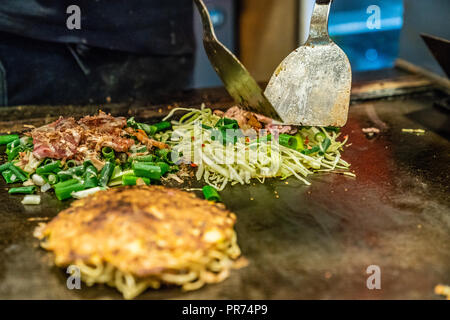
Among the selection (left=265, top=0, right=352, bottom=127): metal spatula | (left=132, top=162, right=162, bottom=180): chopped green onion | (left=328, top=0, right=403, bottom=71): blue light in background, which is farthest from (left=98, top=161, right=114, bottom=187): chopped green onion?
(left=328, top=0, right=403, bottom=71): blue light in background

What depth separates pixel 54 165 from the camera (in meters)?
3.00

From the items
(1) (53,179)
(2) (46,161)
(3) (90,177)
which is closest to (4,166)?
(2) (46,161)

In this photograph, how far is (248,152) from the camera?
3176 millimetres

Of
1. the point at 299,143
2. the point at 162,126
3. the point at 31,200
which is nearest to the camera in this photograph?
the point at 31,200

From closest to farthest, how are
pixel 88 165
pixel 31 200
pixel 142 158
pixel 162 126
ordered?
1. pixel 31 200
2. pixel 88 165
3. pixel 142 158
4. pixel 162 126

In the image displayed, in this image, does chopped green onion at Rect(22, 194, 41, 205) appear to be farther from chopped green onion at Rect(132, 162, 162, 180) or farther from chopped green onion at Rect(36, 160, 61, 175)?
chopped green onion at Rect(132, 162, 162, 180)

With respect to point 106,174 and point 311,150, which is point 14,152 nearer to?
point 106,174

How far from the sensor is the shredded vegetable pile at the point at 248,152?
122 inches

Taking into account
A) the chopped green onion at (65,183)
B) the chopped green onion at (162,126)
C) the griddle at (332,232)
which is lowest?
the griddle at (332,232)

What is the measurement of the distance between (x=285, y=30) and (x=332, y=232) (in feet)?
15.4

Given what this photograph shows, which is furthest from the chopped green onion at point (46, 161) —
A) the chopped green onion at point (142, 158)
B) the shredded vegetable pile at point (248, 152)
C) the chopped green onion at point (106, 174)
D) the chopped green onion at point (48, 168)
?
the shredded vegetable pile at point (248, 152)

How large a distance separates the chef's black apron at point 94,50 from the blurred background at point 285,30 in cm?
118

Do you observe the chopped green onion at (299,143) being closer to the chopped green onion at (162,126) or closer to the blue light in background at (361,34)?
the chopped green onion at (162,126)

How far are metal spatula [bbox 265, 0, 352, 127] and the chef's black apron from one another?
1.72 metres
